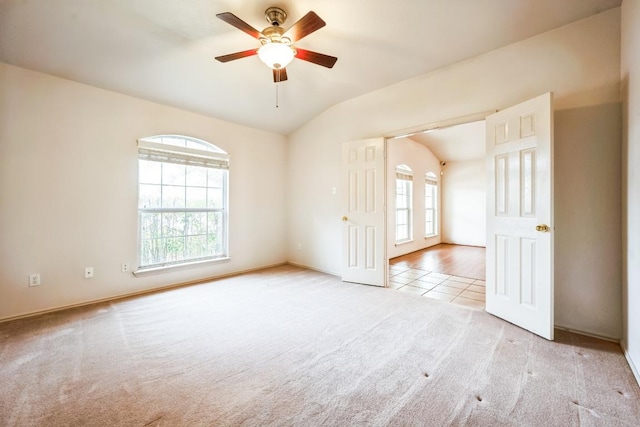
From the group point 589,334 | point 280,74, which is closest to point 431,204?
point 589,334

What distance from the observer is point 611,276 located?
2.34m

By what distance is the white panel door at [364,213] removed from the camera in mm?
3865

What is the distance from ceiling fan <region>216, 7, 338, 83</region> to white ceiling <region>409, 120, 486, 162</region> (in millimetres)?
4241

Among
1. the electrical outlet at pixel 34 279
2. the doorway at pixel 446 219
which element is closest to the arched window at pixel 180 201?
the electrical outlet at pixel 34 279

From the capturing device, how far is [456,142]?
6.78 m

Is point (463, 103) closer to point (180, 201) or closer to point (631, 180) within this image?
point (631, 180)

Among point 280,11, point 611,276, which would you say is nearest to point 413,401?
point 611,276

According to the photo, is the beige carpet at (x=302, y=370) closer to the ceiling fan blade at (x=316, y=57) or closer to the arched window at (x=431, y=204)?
the ceiling fan blade at (x=316, y=57)

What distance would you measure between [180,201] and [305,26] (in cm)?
305

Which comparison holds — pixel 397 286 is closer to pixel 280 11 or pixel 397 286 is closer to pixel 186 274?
pixel 186 274

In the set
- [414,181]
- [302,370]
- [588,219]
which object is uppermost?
[414,181]

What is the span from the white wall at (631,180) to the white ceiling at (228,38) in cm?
47

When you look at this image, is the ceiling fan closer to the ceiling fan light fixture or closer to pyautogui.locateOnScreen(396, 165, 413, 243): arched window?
the ceiling fan light fixture

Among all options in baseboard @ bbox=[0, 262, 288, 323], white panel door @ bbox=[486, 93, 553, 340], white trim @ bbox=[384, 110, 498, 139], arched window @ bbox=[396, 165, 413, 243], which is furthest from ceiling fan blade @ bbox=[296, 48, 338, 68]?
arched window @ bbox=[396, 165, 413, 243]
